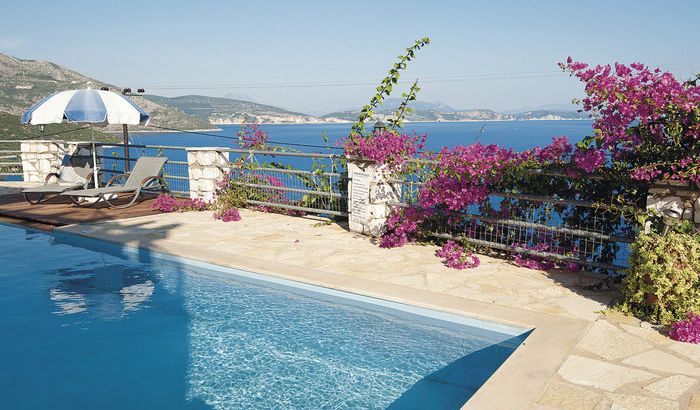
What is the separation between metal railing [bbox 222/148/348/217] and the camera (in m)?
8.30

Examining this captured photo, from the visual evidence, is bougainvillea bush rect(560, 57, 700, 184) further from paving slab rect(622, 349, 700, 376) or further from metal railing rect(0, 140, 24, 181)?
metal railing rect(0, 140, 24, 181)

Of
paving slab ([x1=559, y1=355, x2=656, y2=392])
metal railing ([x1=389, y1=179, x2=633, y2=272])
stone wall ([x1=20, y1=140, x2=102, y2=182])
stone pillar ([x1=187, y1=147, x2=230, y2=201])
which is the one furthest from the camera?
stone wall ([x1=20, y1=140, x2=102, y2=182])

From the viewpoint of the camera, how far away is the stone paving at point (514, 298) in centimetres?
310

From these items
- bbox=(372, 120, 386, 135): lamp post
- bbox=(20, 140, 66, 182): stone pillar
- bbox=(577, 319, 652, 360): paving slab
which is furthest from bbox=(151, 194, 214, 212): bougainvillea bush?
bbox=(577, 319, 652, 360): paving slab

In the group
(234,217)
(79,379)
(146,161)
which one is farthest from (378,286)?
(146,161)

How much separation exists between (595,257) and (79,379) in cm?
499

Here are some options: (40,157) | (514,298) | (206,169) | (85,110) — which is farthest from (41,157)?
(514,298)

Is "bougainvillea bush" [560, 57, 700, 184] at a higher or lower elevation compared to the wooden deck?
higher

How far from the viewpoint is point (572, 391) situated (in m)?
3.09

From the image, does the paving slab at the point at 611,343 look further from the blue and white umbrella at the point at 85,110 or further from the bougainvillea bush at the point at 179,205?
the blue and white umbrella at the point at 85,110

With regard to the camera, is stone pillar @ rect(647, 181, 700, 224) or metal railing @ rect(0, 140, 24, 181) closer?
stone pillar @ rect(647, 181, 700, 224)

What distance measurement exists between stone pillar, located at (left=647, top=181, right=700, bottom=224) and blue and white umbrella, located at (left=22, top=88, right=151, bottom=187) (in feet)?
27.3

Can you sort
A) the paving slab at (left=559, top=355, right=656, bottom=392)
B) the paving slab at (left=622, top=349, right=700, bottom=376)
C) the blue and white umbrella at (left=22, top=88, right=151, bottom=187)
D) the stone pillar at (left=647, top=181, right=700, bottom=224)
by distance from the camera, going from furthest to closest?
1. the blue and white umbrella at (left=22, top=88, right=151, bottom=187)
2. the stone pillar at (left=647, top=181, right=700, bottom=224)
3. the paving slab at (left=622, top=349, right=700, bottom=376)
4. the paving slab at (left=559, top=355, right=656, bottom=392)

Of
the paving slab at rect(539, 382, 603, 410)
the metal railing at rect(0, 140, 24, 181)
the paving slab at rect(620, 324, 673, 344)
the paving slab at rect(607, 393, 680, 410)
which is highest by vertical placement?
the metal railing at rect(0, 140, 24, 181)
